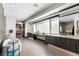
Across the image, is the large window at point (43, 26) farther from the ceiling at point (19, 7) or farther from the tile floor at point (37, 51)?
the tile floor at point (37, 51)

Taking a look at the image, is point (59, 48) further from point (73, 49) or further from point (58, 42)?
point (73, 49)

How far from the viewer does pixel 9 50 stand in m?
2.59

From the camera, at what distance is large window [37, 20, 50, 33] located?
913 cm

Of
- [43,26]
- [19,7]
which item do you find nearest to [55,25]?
[43,26]

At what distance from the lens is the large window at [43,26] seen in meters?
9.13

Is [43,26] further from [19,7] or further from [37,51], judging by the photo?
[37,51]

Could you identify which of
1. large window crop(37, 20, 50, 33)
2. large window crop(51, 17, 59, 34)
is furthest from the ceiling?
large window crop(37, 20, 50, 33)

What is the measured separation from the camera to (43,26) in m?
9.96

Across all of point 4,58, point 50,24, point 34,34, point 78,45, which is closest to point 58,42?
point 78,45

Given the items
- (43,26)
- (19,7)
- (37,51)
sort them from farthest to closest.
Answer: (43,26)
(19,7)
(37,51)

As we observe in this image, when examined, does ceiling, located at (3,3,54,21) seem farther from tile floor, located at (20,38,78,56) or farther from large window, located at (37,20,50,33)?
large window, located at (37,20,50,33)

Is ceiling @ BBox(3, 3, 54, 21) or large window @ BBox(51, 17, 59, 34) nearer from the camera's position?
ceiling @ BBox(3, 3, 54, 21)

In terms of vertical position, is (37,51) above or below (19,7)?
below

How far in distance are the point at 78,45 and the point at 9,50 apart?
9.29ft
